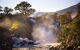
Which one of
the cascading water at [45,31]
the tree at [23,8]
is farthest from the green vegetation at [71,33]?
the tree at [23,8]

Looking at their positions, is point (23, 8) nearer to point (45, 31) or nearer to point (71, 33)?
point (45, 31)

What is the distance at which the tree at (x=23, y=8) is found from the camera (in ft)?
12.7

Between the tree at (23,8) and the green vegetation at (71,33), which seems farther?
the tree at (23,8)

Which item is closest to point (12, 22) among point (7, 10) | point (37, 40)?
point (7, 10)

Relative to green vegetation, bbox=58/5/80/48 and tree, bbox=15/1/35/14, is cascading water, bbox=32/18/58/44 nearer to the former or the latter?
green vegetation, bbox=58/5/80/48

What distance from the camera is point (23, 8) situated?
391 centimetres

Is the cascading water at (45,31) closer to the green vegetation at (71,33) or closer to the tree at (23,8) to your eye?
the green vegetation at (71,33)

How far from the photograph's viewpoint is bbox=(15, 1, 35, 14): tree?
387 cm

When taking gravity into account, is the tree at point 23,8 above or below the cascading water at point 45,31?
above

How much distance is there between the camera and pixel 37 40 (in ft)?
12.5

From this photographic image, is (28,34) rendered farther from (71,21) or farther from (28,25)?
(71,21)

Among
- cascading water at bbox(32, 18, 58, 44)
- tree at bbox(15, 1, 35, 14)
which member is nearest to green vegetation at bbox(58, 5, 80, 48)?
cascading water at bbox(32, 18, 58, 44)

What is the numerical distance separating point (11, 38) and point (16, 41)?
0.11 metres

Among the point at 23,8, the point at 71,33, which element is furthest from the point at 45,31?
the point at 23,8
